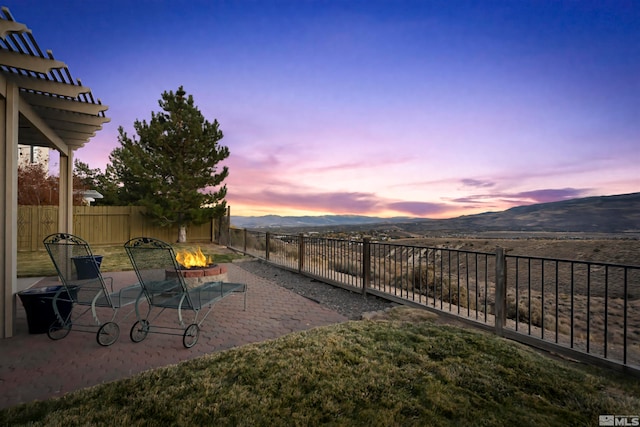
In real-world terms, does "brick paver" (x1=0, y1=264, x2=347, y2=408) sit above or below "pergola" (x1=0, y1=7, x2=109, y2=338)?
below

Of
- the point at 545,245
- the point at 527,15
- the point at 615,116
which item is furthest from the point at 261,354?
the point at 545,245

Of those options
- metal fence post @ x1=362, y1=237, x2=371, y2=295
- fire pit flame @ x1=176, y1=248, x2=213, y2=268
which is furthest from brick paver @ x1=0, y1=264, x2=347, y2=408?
metal fence post @ x1=362, y1=237, x2=371, y2=295

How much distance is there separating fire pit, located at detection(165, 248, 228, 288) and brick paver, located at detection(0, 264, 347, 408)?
0.68 metres

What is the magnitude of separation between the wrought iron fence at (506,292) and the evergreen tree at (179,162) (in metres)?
5.88

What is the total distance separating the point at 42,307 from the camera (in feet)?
12.6

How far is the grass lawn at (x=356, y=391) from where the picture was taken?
217cm

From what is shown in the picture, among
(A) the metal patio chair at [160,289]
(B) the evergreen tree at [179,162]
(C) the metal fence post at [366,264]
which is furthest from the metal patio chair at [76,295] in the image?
(B) the evergreen tree at [179,162]

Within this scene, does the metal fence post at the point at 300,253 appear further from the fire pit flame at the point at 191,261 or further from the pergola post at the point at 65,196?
the pergola post at the point at 65,196

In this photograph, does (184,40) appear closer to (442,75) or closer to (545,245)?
(442,75)

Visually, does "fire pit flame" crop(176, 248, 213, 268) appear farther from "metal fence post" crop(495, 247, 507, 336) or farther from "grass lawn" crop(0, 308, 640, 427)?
"metal fence post" crop(495, 247, 507, 336)

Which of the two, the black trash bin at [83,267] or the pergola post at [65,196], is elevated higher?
the pergola post at [65,196]

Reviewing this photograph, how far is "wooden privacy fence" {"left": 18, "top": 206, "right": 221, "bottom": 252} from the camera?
1355 cm

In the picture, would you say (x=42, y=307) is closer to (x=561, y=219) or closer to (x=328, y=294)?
(x=328, y=294)

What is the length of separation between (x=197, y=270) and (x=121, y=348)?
2.32 m
